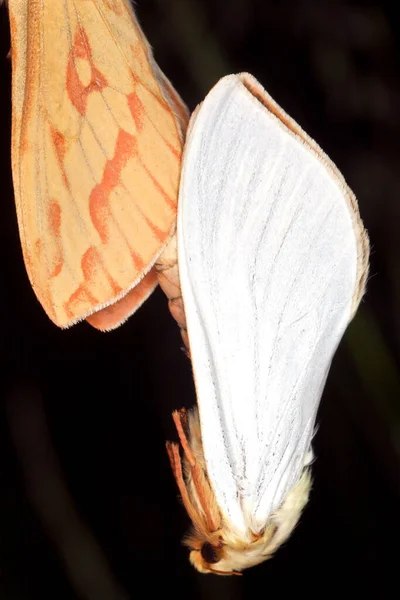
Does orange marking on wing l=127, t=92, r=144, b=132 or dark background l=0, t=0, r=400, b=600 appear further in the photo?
dark background l=0, t=0, r=400, b=600

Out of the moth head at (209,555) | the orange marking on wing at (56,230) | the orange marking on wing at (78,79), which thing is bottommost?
the moth head at (209,555)

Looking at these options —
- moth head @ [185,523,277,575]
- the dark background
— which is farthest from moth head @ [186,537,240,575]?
the dark background

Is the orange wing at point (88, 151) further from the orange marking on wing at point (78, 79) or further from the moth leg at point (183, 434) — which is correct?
the moth leg at point (183, 434)

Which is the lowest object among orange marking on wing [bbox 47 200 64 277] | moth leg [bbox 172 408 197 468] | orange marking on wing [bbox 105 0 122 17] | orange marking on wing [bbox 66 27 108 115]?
moth leg [bbox 172 408 197 468]

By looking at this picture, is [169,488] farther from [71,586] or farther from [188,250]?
[188,250]

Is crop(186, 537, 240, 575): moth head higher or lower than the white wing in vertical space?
lower

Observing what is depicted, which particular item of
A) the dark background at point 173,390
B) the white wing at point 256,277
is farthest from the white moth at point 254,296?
the dark background at point 173,390

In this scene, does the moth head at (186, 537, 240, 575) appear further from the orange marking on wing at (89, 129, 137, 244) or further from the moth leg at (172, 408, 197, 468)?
the orange marking on wing at (89, 129, 137, 244)
